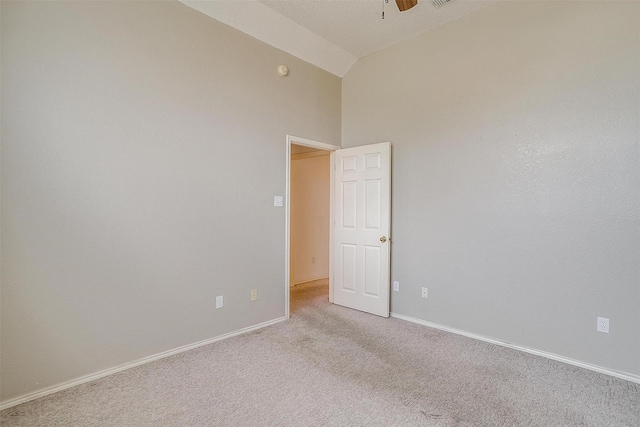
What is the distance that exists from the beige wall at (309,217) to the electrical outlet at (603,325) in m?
3.68

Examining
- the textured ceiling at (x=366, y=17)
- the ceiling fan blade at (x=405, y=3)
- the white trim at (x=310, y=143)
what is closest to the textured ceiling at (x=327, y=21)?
the textured ceiling at (x=366, y=17)

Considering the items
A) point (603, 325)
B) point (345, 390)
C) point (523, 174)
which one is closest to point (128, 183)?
point (345, 390)

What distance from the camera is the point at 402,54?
11.3 ft

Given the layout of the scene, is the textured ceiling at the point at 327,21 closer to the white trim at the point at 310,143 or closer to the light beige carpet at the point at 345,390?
the white trim at the point at 310,143

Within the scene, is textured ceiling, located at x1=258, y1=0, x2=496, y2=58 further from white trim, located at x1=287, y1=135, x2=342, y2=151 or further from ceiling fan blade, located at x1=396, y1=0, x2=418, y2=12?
white trim, located at x1=287, y1=135, x2=342, y2=151

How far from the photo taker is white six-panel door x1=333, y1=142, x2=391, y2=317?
3.47 metres

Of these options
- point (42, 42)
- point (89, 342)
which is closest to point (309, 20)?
point (42, 42)

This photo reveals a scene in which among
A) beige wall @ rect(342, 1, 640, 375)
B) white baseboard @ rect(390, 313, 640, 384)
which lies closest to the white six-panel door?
beige wall @ rect(342, 1, 640, 375)

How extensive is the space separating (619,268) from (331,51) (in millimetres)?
3417

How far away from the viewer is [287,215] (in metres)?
3.40

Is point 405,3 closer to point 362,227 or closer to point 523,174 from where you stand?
point 523,174

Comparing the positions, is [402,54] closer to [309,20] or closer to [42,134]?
[309,20]

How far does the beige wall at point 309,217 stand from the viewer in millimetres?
5023

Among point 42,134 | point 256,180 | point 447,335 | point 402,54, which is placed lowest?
point 447,335
